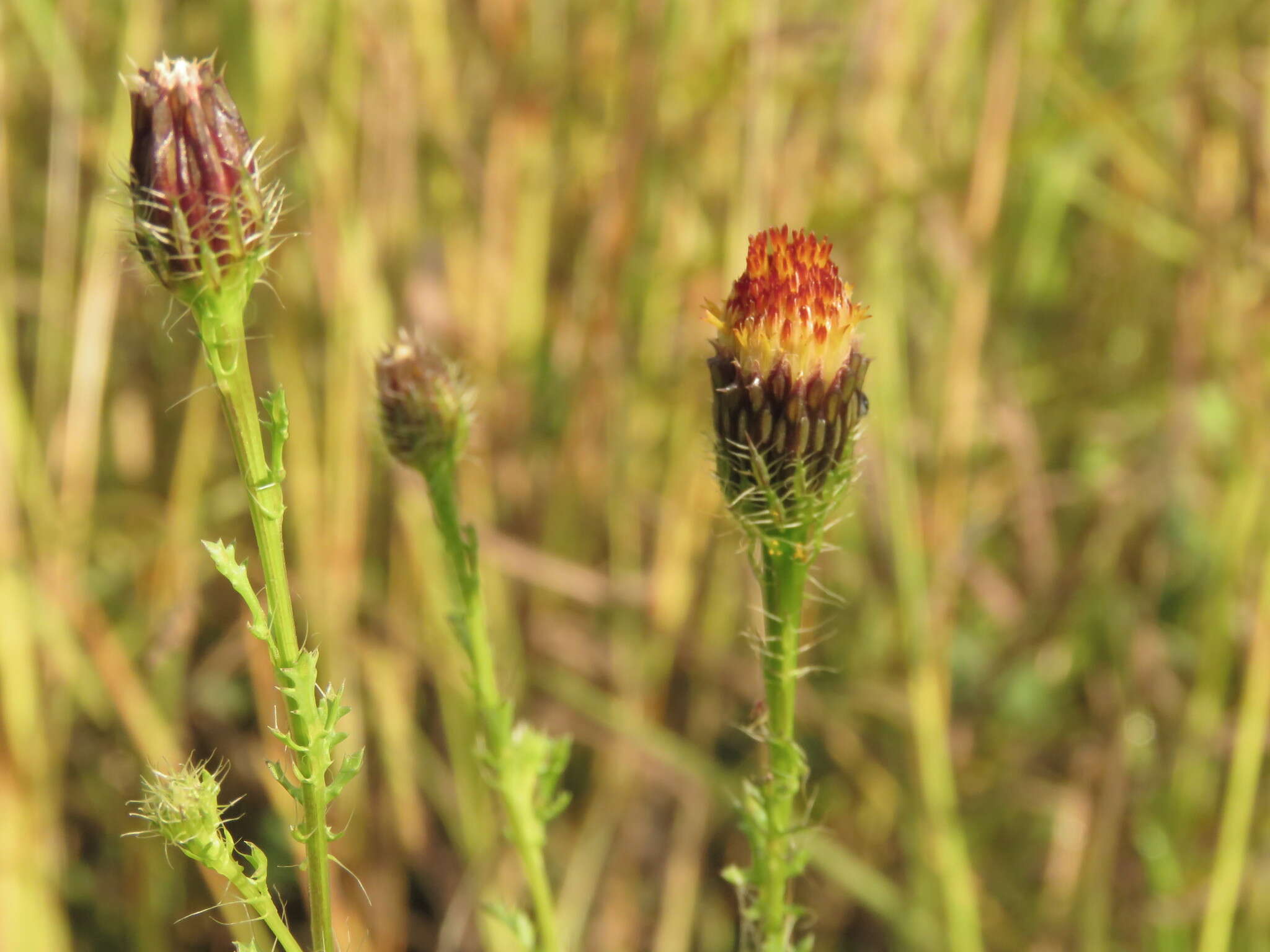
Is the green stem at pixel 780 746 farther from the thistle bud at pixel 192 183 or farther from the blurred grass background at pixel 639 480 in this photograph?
the blurred grass background at pixel 639 480

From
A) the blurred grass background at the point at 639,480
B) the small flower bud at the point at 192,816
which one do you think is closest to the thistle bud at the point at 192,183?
the small flower bud at the point at 192,816

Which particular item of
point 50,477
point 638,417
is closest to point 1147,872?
point 638,417

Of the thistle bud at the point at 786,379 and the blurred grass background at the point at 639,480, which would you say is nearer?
the thistle bud at the point at 786,379

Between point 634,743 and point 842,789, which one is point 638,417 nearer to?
point 634,743

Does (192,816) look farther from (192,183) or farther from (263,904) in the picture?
(192,183)

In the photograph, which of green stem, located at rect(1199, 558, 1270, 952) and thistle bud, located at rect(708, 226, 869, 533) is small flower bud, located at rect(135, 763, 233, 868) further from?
green stem, located at rect(1199, 558, 1270, 952)
